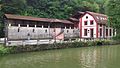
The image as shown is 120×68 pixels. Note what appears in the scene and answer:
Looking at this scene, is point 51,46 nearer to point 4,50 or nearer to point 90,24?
point 4,50

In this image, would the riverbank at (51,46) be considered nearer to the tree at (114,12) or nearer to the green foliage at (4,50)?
the green foliage at (4,50)

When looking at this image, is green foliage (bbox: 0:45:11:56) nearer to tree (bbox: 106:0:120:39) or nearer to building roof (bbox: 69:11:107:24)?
tree (bbox: 106:0:120:39)

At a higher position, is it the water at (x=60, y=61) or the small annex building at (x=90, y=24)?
the small annex building at (x=90, y=24)

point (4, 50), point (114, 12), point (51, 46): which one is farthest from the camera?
point (114, 12)

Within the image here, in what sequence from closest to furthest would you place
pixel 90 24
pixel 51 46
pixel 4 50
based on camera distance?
pixel 4 50, pixel 51 46, pixel 90 24

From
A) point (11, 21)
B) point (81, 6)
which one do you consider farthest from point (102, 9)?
point (11, 21)

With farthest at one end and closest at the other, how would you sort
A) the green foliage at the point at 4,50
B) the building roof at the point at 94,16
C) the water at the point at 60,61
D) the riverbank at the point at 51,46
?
the building roof at the point at 94,16 → the riverbank at the point at 51,46 → the green foliage at the point at 4,50 → the water at the point at 60,61

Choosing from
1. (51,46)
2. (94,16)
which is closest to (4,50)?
(51,46)

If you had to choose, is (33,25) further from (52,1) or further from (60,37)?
(52,1)

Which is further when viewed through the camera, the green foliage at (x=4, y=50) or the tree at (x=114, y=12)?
the tree at (x=114, y=12)

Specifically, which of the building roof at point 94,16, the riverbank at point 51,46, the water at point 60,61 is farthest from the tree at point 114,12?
the water at point 60,61

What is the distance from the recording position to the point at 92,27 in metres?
55.6

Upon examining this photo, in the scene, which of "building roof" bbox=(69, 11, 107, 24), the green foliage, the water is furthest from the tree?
the green foliage

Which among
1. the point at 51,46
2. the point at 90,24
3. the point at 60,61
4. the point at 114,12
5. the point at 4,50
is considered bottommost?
the point at 60,61
